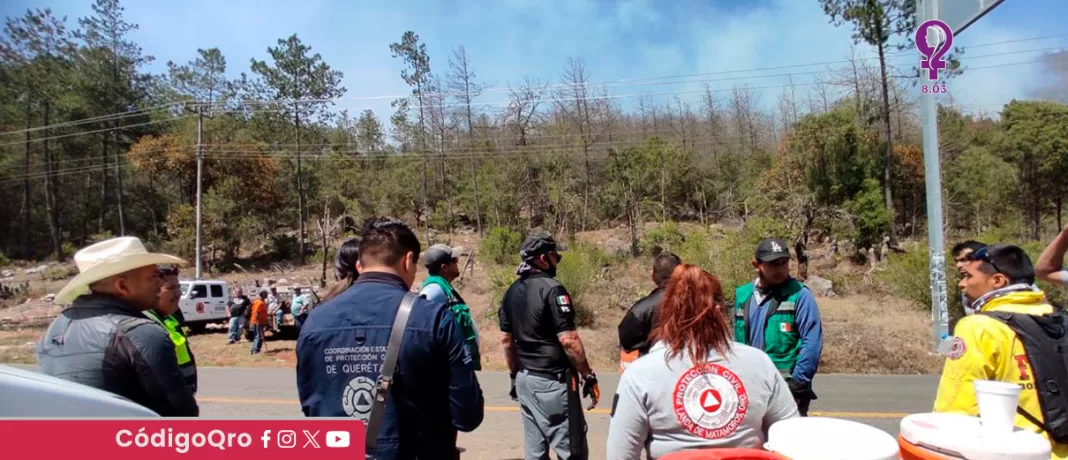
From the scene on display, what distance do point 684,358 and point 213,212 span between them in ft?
117

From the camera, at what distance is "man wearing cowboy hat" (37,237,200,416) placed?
2.21 meters

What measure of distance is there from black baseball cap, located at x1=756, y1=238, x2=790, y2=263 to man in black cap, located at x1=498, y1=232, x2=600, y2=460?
1.30m

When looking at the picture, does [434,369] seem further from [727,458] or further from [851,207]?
[851,207]

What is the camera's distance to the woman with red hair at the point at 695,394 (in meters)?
1.94

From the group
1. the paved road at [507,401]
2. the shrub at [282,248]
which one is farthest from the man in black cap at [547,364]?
the shrub at [282,248]

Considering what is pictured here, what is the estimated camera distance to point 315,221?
4241cm

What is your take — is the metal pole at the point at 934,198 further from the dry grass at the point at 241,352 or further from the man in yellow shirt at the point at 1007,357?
the dry grass at the point at 241,352

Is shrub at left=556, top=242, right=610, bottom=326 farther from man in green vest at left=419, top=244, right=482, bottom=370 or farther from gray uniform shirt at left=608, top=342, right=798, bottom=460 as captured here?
gray uniform shirt at left=608, top=342, right=798, bottom=460

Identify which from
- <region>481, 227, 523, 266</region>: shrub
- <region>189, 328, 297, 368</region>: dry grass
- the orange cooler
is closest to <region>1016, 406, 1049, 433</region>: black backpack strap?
the orange cooler

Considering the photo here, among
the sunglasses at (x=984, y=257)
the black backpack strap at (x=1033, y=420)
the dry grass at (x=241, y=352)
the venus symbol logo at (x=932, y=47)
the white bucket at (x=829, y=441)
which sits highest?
the venus symbol logo at (x=932, y=47)

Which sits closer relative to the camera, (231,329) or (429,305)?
(429,305)

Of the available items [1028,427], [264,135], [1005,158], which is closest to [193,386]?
[1028,427]

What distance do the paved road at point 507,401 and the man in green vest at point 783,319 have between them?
77.9 inches

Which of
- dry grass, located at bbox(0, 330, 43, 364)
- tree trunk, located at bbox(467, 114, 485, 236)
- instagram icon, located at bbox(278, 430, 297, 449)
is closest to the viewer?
instagram icon, located at bbox(278, 430, 297, 449)
